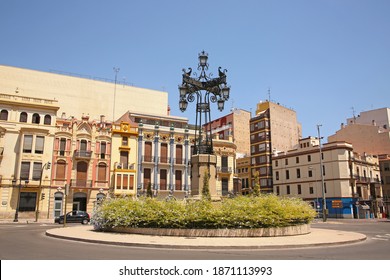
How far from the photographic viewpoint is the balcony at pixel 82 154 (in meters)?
45.3

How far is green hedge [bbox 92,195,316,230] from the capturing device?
15.9 metres

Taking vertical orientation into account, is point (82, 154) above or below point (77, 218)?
above

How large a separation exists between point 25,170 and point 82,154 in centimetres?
705

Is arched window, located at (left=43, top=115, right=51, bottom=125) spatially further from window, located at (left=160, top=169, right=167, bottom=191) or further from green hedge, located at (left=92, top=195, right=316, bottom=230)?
green hedge, located at (left=92, top=195, right=316, bottom=230)


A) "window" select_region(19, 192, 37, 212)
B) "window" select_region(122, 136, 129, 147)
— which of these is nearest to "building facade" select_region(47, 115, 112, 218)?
"window" select_region(19, 192, 37, 212)

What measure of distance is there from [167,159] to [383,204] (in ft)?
137

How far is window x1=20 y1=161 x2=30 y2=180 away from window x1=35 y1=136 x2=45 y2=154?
1.92 metres

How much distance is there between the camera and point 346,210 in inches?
2170

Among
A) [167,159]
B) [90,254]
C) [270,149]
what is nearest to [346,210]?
[270,149]

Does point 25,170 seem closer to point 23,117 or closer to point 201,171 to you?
point 23,117

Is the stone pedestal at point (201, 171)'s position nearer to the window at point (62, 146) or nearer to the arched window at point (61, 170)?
the arched window at point (61, 170)

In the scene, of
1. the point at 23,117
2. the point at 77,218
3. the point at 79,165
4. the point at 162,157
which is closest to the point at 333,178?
the point at 162,157

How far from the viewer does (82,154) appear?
45.8 meters

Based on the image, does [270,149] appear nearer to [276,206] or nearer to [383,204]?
[383,204]
